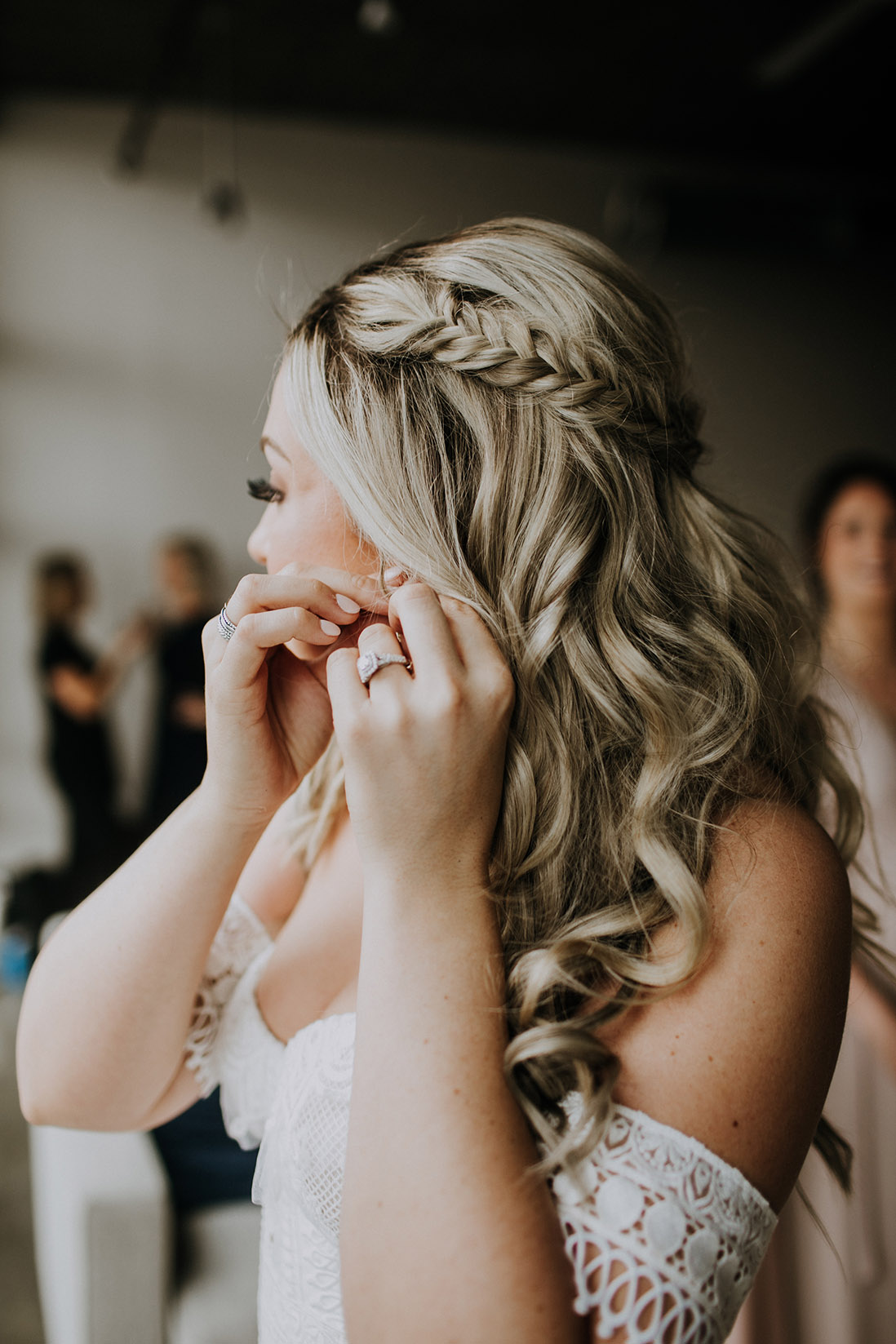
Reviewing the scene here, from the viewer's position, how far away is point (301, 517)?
99 cm

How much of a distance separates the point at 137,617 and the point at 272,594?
5.32 metres

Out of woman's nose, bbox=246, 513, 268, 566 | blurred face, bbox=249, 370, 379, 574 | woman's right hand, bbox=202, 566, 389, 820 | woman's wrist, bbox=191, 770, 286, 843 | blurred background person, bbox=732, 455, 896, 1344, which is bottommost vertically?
blurred background person, bbox=732, 455, 896, 1344

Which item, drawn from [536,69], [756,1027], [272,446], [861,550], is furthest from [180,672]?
[756,1027]

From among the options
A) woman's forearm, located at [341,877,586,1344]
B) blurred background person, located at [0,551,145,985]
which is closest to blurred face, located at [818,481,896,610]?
woman's forearm, located at [341,877,586,1344]

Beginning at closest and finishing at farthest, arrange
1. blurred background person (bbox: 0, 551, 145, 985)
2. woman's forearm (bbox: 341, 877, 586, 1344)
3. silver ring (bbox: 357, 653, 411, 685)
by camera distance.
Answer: woman's forearm (bbox: 341, 877, 586, 1344)
silver ring (bbox: 357, 653, 411, 685)
blurred background person (bbox: 0, 551, 145, 985)

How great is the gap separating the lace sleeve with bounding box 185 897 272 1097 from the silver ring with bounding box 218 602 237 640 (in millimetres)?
366

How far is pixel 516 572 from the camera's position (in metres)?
0.94

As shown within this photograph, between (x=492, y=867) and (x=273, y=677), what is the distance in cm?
31

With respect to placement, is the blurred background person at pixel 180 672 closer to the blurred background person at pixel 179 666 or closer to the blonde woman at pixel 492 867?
the blurred background person at pixel 179 666

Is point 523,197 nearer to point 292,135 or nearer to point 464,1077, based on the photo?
point 292,135

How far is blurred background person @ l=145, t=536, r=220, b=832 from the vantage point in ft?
15.9

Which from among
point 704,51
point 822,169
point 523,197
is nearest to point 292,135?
point 523,197

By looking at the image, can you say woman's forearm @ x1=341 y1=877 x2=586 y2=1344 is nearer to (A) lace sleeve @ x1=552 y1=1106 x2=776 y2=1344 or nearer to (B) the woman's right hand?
(A) lace sleeve @ x1=552 y1=1106 x2=776 y2=1344

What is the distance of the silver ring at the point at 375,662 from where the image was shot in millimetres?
796
